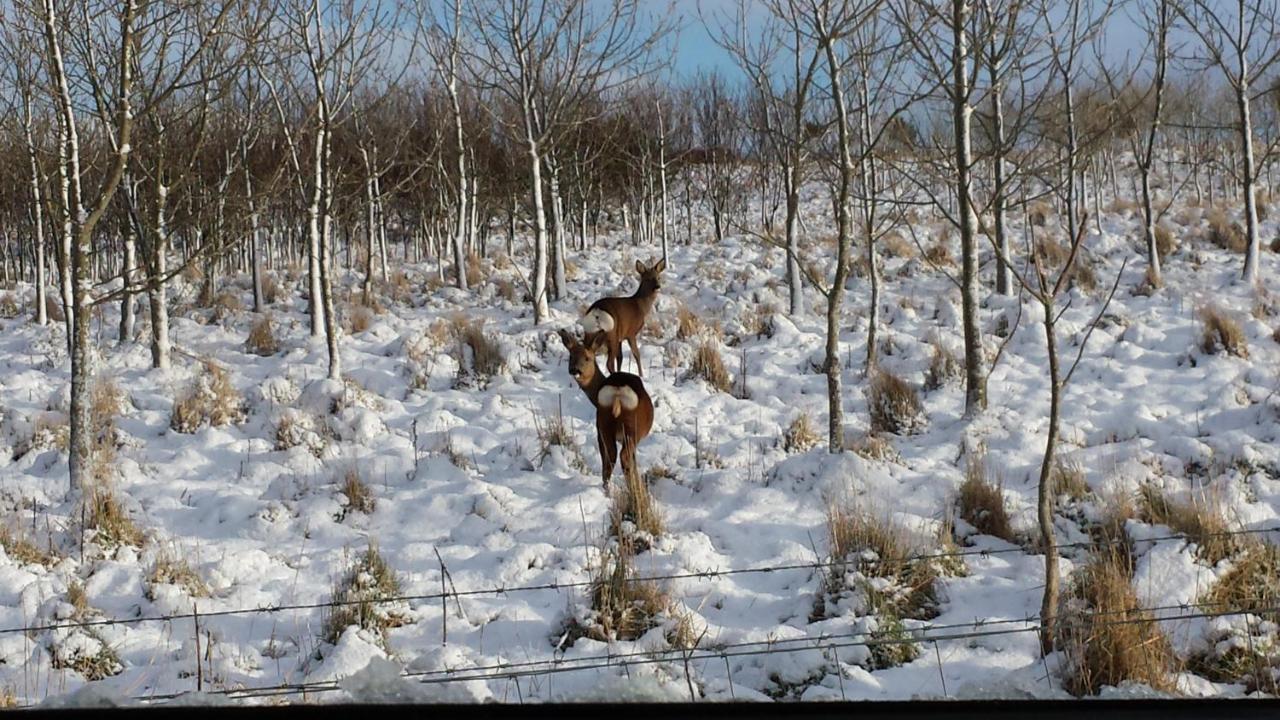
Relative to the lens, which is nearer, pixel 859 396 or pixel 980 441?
pixel 980 441

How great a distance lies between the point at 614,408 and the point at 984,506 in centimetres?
249

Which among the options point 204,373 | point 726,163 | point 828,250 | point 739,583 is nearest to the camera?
point 739,583

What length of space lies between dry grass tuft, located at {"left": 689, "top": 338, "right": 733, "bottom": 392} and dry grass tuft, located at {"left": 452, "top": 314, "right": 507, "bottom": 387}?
2.18m

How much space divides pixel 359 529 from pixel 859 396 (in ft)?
16.7

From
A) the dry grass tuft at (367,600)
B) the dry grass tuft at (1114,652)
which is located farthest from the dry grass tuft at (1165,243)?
the dry grass tuft at (367,600)

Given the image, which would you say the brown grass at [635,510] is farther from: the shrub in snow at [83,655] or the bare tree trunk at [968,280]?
the bare tree trunk at [968,280]

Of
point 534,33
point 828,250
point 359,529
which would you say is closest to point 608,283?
point 534,33

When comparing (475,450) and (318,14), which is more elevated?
(318,14)

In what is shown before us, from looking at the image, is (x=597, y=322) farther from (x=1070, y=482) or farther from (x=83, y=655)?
(x=83, y=655)

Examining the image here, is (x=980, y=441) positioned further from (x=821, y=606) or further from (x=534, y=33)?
(x=534, y=33)

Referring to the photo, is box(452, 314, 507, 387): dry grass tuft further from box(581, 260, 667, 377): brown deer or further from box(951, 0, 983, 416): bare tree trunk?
box(951, 0, 983, 416): bare tree trunk

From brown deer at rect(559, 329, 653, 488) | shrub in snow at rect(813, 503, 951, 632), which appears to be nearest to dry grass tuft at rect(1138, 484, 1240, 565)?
shrub in snow at rect(813, 503, 951, 632)

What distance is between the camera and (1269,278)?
1302cm

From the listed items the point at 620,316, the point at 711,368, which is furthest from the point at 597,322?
the point at 711,368
